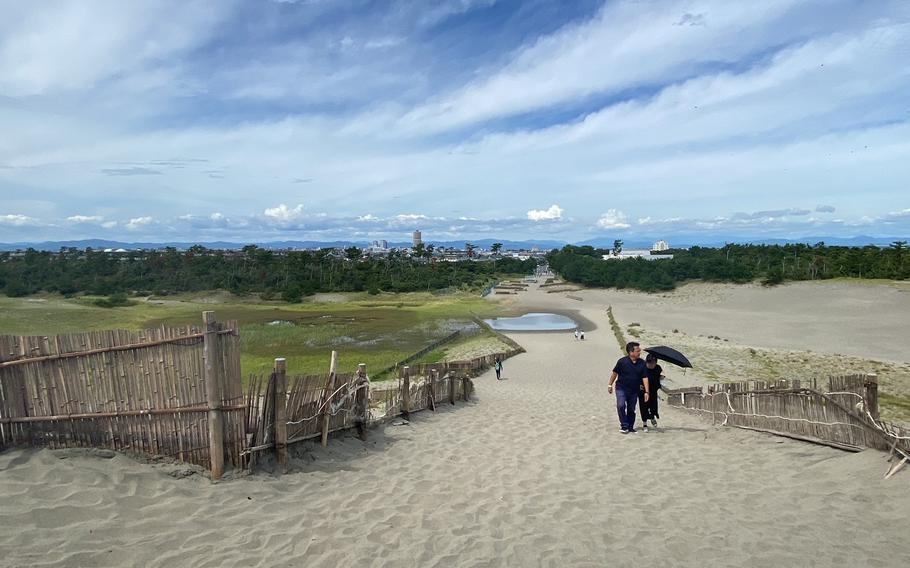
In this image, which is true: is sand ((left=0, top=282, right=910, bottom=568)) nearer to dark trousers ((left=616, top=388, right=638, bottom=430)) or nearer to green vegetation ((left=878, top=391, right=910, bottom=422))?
dark trousers ((left=616, top=388, right=638, bottom=430))

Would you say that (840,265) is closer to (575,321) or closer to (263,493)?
(575,321)

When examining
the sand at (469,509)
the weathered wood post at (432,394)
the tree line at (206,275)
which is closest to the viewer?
the sand at (469,509)

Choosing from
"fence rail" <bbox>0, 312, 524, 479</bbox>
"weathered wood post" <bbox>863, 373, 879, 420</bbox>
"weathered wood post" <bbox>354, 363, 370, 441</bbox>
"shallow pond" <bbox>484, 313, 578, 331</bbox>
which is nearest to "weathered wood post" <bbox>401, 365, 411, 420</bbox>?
"weathered wood post" <bbox>354, 363, 370, 441</bbox>

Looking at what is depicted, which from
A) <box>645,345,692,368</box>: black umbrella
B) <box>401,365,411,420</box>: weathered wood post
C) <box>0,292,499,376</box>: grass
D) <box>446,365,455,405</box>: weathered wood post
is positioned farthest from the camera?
<box>0,292,499,376</box>: grass

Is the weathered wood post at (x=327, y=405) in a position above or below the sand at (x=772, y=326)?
above

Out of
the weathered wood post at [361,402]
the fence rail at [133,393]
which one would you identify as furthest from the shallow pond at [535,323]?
the fence rail at [133,393]

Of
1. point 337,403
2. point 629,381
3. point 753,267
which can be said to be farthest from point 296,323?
point 753,267

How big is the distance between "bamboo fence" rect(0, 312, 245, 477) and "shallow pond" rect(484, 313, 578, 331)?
33.7 m

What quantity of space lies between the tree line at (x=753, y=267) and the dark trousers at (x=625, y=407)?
66.4 metres

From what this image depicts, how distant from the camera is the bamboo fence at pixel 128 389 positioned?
5.31 m

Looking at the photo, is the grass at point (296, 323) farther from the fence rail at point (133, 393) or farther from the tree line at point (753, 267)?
the tree line at point (753, 267)

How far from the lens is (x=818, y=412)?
7.19 metres

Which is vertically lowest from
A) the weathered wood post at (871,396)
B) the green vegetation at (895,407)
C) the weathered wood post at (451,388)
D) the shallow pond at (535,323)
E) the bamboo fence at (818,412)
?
the shallow pond at (535,323)

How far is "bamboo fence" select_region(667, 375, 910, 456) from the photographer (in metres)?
6.36
